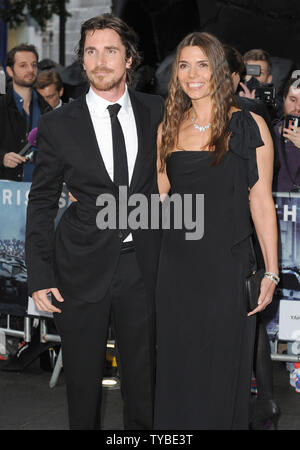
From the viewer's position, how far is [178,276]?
11.9 ft

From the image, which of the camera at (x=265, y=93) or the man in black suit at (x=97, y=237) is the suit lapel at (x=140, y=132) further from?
the camera at (x=265, y=93)

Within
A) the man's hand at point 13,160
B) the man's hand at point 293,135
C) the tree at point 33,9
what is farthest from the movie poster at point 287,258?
the tree at point 33,9

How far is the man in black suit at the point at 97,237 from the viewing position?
3473 millimetres

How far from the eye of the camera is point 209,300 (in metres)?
3.64

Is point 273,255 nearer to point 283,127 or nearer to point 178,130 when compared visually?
point 178,130

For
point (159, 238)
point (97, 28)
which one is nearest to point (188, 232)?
point (159, 238)

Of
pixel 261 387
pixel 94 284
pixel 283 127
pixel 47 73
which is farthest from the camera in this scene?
pixel 47 73

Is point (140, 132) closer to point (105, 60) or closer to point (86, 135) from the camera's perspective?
point (86, 135)

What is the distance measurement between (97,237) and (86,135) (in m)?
0.45

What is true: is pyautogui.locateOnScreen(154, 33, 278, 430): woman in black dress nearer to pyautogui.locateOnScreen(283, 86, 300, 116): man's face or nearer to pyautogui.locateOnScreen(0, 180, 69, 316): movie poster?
pyautogui.locateOnScreen(0, 180, 69, 316): movie poster

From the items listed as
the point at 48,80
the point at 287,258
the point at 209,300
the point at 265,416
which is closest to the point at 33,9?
the point at 48,80

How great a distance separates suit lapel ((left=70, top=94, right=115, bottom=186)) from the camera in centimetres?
344

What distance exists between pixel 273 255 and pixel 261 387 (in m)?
1.20

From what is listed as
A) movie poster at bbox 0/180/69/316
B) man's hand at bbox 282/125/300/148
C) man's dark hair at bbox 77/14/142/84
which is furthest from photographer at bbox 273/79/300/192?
man's dark hair at bbox 77/14/142/84
